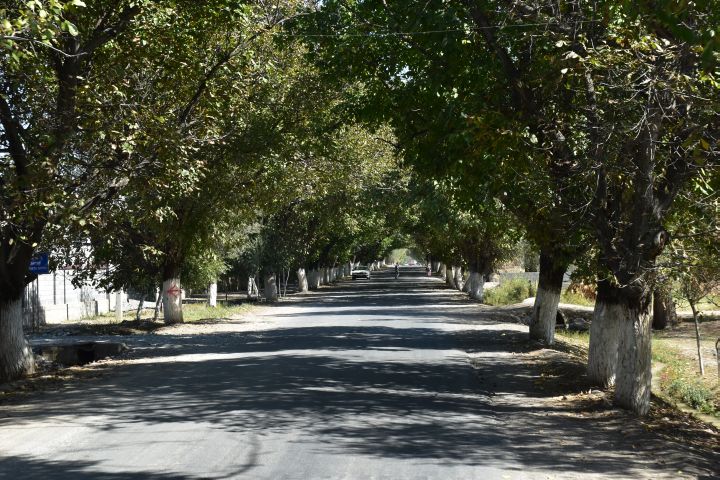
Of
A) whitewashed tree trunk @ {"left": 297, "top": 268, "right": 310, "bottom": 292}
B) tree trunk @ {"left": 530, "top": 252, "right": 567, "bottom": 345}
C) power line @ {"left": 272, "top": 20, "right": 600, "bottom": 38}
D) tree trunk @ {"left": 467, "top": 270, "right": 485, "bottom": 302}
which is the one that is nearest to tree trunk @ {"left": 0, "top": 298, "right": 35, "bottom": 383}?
power line @ {"left": 272, "top": 20, "right": 600, "bottom": 38}

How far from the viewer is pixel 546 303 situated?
20344 mm

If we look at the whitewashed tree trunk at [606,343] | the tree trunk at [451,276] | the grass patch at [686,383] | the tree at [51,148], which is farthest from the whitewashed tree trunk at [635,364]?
the tree trunk at [451,276]

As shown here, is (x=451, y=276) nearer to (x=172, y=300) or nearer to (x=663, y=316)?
(x=663, y=316)

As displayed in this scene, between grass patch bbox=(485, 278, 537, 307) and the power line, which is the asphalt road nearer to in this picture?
the power line

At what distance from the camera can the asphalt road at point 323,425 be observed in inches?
309

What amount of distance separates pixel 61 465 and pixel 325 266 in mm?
63336

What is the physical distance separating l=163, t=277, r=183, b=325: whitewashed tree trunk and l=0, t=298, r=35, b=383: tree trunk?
39.0ft

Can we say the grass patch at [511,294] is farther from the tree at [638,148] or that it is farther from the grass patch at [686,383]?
the tree at [638,148]

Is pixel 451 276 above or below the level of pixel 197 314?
above

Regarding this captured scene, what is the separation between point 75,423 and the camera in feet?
33.4

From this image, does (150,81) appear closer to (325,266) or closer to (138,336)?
(138,336)

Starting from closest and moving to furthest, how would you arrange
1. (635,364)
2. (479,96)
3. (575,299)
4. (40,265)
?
(635,364)
(479,96)
(40,265)
(575,299)

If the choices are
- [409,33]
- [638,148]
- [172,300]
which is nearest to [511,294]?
[172,300]

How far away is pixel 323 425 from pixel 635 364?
4310 mm
